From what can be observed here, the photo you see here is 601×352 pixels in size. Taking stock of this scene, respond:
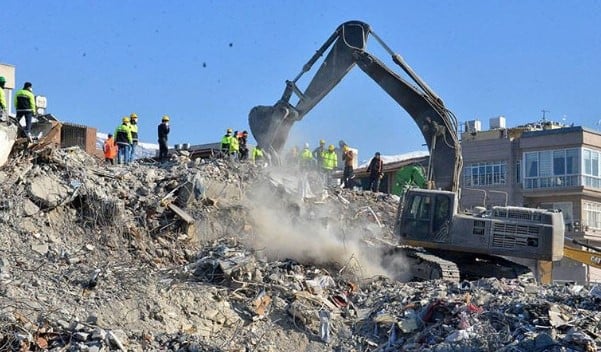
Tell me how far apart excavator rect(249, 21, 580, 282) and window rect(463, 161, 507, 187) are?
2463 centimetres

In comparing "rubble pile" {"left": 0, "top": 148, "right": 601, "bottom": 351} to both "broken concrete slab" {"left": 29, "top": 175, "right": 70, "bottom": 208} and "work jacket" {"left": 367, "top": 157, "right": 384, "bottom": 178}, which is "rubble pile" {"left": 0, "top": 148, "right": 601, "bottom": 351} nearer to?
"broken concrete slab" {"left": 29, "top": 175, "right": 70, "bottom": 208}

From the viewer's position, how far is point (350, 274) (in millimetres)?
15266

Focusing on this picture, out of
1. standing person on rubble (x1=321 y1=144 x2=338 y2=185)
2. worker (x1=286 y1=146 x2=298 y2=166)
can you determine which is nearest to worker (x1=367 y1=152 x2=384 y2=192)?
standing person on rubble (x1=321 y1=144 x2=338 y2=185)

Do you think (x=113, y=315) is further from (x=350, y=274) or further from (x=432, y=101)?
(x=432, y=101)

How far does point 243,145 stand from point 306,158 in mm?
1769

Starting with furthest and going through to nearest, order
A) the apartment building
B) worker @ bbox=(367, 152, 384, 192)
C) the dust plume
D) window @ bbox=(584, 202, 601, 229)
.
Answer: window @ bbox=(584, 202, 601, 229), the apartment building, worker @ bbox=(367, 152, 384, 192), the dust plume

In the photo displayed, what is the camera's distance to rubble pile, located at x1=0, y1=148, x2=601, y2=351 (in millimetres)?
10211

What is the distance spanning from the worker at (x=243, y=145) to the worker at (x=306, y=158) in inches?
53.6

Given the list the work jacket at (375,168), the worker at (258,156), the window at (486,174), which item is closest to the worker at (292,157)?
the worker at (258,156)

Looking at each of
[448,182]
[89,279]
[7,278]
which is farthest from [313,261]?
[7,278]

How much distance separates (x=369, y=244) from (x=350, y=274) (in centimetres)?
214

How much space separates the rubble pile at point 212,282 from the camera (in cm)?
1021

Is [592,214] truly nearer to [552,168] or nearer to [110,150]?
[552,168]

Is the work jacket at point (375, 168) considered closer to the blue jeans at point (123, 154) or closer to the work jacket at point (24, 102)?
the blue jeans at point (123, 154)
